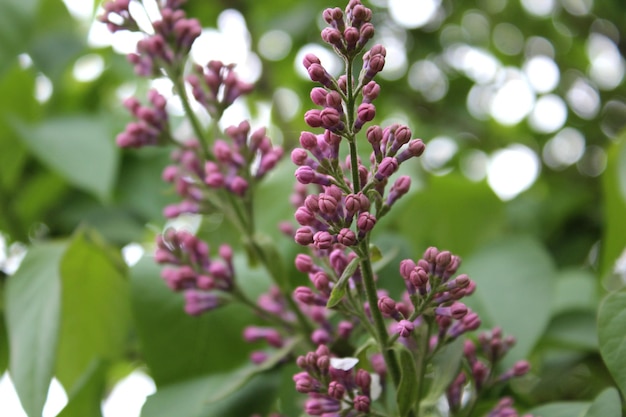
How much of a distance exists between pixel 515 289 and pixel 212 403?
1.22ft

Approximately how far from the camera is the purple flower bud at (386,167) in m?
0.52

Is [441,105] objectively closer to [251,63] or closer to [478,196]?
[251,63]

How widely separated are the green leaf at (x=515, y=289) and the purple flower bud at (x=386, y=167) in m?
0.34

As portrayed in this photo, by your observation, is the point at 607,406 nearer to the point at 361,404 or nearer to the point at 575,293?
the point at 361,404

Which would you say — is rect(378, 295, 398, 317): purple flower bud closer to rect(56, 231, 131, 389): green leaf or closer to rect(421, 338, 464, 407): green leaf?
rect(421, 338, 464, 407): green leaf

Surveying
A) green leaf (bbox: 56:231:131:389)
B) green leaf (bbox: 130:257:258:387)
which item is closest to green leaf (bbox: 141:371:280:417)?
→ green leaf (bbox: 130:257:258:387)

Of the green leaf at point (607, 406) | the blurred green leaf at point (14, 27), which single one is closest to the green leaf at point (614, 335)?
the green leaf at point (607, 406)

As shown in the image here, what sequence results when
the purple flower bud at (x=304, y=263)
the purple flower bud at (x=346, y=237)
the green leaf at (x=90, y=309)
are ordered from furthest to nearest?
1. the green leaf at (x=90, y=309)
2. the purple flower bud at (x=304, y=263)
3. the purple flower bud at (x=346, y=237)

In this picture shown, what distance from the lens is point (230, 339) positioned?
0.87 m

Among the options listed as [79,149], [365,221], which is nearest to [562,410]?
[365,221]

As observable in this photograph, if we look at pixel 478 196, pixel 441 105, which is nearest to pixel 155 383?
pixel 478 196

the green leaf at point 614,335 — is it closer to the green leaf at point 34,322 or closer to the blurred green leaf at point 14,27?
the green leaf at point 34,322

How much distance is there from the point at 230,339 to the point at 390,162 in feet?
1.34

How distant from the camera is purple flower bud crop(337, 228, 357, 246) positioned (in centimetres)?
50
